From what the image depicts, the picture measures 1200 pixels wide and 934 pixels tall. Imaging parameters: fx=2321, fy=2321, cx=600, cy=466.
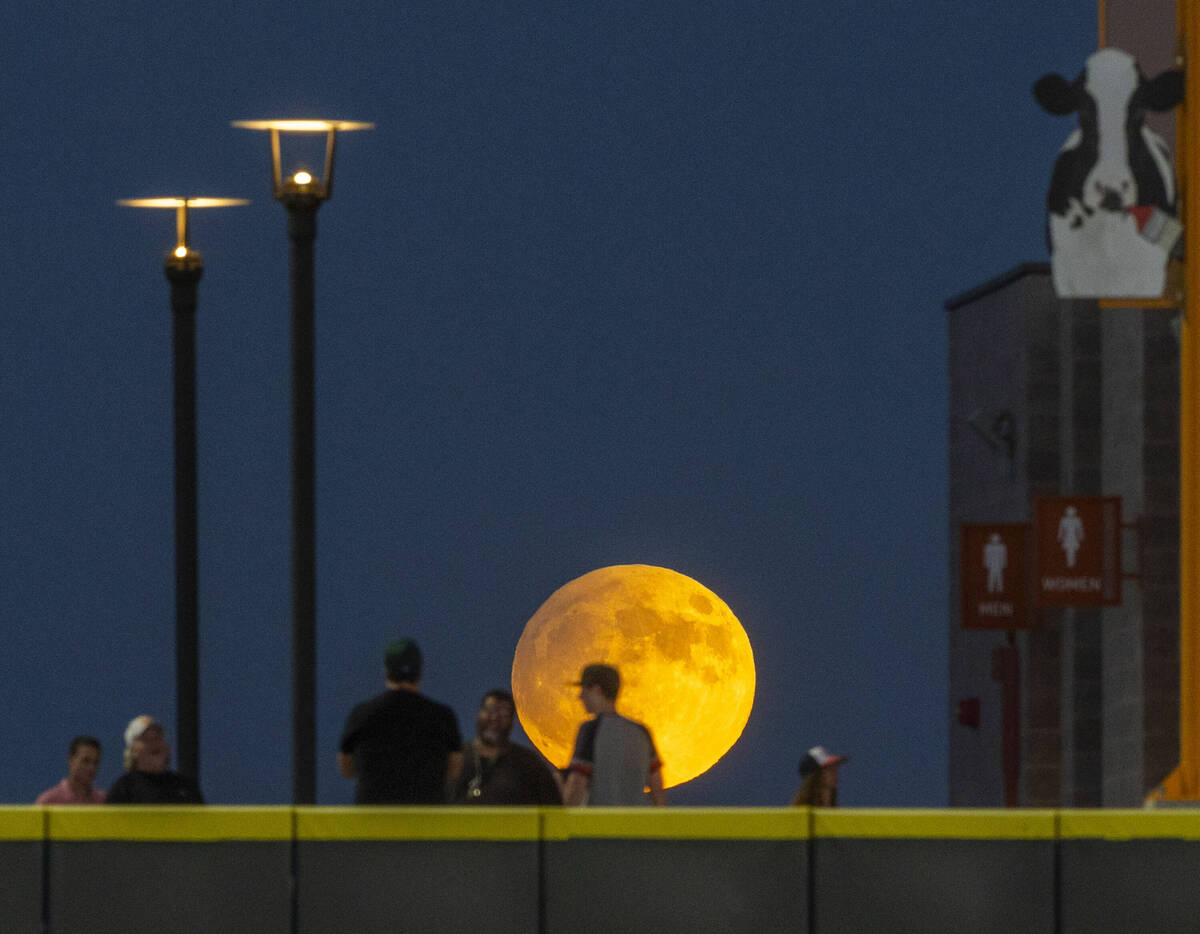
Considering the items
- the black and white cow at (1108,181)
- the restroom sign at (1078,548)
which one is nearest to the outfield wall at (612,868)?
the black and white cow at (1108,181)

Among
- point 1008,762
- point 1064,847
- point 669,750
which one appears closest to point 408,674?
point 1064,847

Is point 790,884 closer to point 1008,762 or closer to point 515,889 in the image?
point 515,889

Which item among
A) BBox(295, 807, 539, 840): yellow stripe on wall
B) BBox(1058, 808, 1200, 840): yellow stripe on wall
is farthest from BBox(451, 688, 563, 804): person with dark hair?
BBox(1058, 808, 1200, 840): yellow stripe on wall

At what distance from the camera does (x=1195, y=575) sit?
57.5 feet

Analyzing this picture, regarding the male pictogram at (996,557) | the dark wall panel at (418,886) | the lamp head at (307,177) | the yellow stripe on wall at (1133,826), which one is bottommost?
the dark wall panel at (418,886)

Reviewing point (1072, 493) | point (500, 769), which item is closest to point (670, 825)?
point (500, 769)

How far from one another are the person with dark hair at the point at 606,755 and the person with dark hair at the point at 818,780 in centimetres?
141

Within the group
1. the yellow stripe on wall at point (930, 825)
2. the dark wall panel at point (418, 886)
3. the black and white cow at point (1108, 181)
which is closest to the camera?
the yellow stripe on wall at point (930, 825)

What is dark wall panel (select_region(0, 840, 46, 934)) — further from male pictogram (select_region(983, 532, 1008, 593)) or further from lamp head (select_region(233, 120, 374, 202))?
male pictogram (select_region(983, 532, 1008, 593))

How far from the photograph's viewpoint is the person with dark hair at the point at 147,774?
12.8m

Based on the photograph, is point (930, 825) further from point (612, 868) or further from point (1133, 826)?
point (612, 868)

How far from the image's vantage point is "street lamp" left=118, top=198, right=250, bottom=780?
1780 centimetres

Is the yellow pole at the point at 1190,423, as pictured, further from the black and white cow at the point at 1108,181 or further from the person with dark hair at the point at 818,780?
the person with dark hair at the point at 818,780

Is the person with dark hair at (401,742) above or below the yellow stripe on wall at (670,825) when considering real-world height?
above
